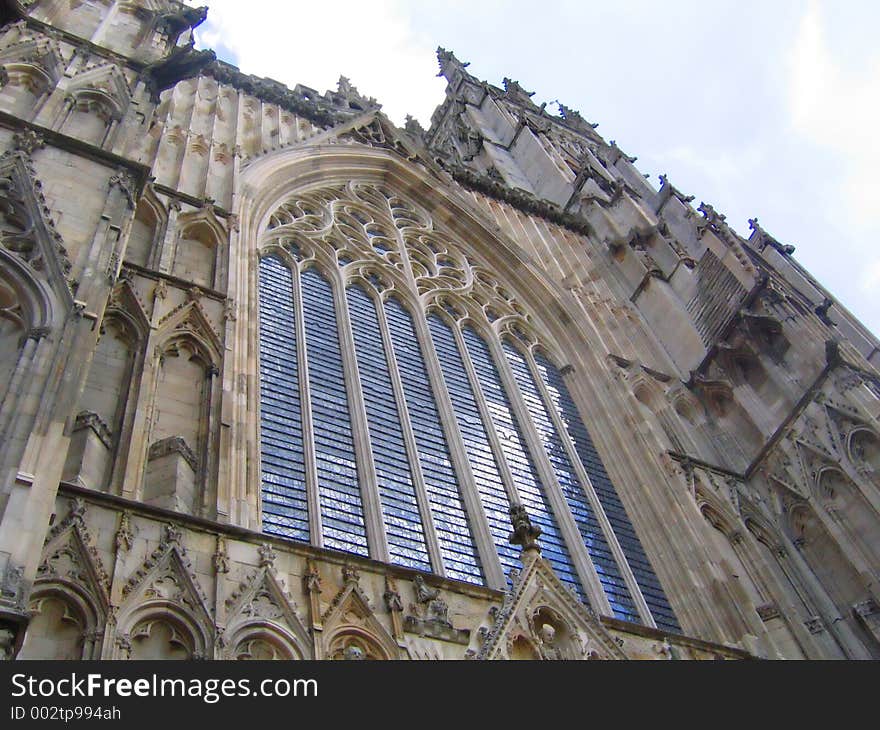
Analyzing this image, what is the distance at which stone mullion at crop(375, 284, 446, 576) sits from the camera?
10.9m

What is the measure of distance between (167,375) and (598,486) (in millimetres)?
7187

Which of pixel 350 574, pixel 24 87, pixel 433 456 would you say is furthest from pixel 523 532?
pixel 24 87

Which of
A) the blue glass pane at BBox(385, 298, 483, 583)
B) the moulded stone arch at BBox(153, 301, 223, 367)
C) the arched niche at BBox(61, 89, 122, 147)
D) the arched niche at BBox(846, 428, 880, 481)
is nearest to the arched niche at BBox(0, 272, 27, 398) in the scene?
the moulded stone arch at BBox(153, 301, 223, 367)

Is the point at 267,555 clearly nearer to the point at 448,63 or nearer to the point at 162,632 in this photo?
the point at 162,632

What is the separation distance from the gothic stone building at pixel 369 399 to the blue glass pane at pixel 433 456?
0.07m

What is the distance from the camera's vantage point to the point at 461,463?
12773mm

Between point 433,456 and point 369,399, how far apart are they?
127 cm

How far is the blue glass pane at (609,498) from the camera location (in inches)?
491

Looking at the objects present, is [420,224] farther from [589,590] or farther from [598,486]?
[589,590]

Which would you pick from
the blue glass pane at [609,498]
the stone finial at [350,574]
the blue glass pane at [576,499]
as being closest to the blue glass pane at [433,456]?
the blue glass pane at [576,499]

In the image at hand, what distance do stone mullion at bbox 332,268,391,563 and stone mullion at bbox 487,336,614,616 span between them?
9.67ft

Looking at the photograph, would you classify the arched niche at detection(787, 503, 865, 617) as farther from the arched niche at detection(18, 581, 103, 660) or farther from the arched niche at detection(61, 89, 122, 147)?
the arched niche at detection(61, 89, 122, 147)

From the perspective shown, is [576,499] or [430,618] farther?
[576,499]

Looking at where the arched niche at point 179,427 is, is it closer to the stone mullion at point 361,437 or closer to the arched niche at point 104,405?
the arched niche at point 104,405
